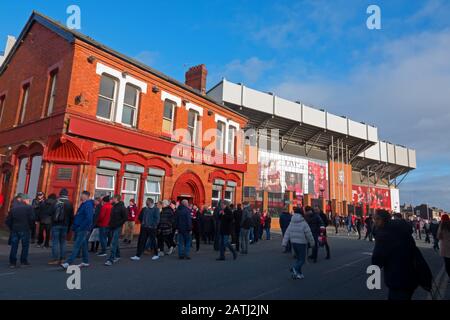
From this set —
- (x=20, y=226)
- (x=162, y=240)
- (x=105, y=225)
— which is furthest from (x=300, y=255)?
(x=20, y=226)

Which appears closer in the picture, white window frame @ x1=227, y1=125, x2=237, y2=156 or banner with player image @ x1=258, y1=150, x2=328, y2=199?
white window frame @ x1=227, y1=125, x2=237, y2=156

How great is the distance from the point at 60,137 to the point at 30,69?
6751 millimetres

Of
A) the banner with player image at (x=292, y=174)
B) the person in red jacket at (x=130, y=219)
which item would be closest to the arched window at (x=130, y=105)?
the person in red jacket at (x=130, y=219)

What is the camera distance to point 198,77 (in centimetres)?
2336

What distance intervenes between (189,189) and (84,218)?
35.1ft

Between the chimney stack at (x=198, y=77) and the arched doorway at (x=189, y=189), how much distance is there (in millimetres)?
8093

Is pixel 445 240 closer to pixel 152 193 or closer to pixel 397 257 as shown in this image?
pixel 397 257

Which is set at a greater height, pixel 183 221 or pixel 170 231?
pixel 183 221

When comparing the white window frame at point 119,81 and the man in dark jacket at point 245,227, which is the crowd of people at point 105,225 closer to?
the man in dark jacket at point 245,227

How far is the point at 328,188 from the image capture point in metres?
41.2

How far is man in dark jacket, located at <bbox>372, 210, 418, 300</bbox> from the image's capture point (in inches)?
141

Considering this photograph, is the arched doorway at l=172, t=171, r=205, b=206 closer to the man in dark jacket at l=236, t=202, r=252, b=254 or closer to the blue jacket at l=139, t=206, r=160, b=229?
the man in dark jacket at l=236, t=202, r=252, b=254

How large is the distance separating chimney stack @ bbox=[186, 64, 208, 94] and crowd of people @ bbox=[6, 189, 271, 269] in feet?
40.0

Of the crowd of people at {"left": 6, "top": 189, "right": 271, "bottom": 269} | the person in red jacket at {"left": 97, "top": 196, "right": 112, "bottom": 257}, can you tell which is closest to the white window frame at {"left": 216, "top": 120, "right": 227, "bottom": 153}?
the crowd of people at {"left": 6, "top": 189, "right": 271, "bottom": 269}
